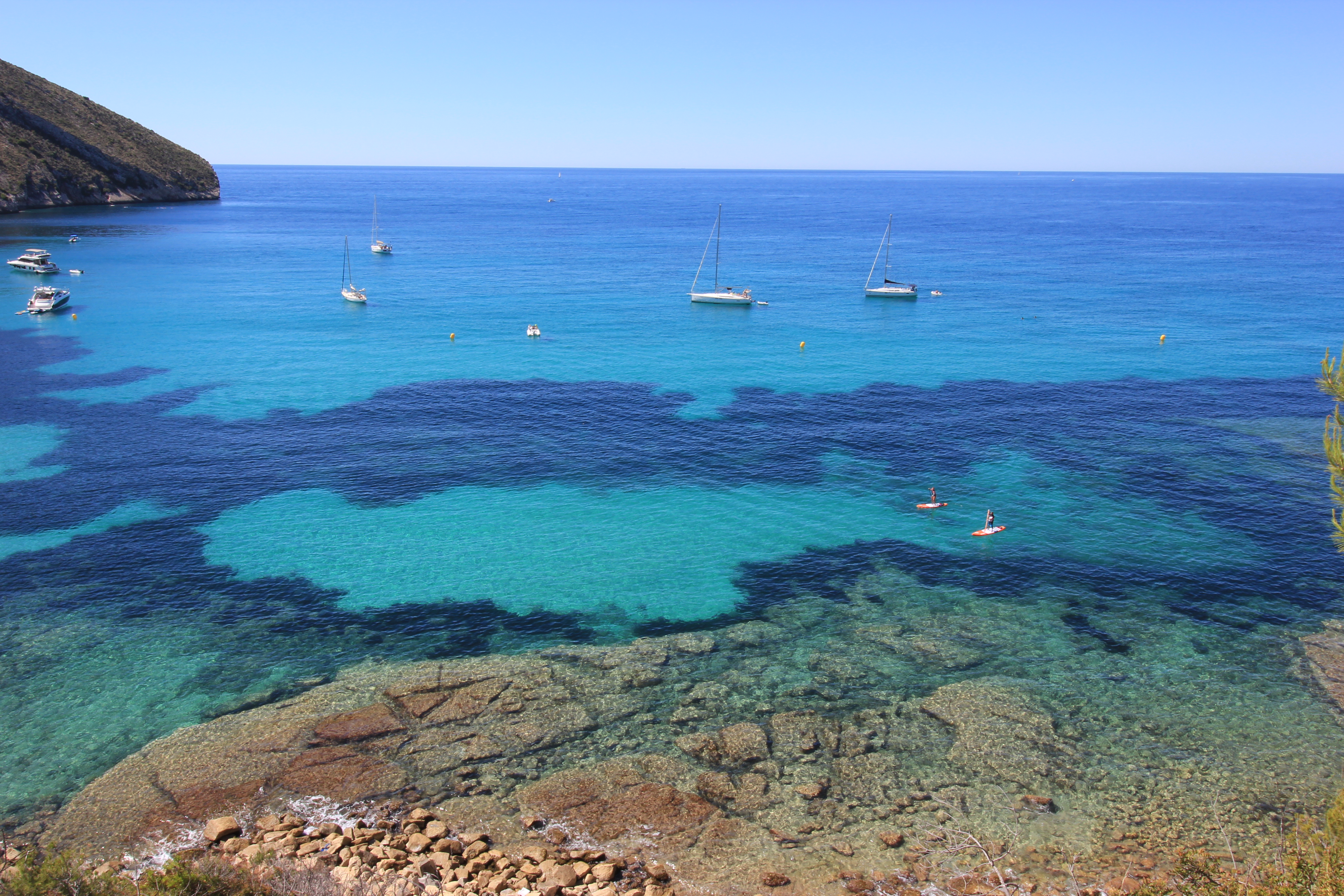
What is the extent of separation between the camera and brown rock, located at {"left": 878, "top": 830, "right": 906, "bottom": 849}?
25.8 meters

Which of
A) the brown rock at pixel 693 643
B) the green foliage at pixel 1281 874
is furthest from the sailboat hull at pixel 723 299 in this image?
the green foliage at pixel 1281 874

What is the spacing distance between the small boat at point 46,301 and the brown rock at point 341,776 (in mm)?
90165

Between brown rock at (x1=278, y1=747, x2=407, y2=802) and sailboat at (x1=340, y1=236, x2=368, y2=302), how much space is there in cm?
8644

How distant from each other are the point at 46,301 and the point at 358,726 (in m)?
90.1

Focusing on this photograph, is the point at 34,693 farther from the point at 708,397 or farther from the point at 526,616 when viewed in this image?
the point at 708,397

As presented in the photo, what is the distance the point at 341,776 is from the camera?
93.5 feet

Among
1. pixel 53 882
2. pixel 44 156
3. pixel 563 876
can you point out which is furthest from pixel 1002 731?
pixel 44 156

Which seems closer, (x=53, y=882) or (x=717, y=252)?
(x=53, y=882)

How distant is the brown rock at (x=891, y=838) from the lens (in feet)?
84.7

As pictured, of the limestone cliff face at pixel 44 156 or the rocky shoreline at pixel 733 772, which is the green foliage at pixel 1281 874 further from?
the limestone cliff face at pixel 44 156

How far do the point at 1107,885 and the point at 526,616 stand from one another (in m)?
25.0

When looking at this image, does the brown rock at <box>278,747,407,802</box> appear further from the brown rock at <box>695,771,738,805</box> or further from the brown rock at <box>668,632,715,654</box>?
the brown rock at <box>668,632,715,654</box>

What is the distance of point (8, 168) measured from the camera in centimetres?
16838

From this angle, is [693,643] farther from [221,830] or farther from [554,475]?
[554,475]
